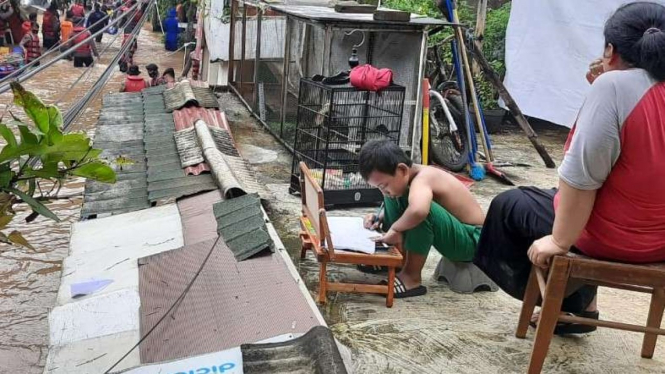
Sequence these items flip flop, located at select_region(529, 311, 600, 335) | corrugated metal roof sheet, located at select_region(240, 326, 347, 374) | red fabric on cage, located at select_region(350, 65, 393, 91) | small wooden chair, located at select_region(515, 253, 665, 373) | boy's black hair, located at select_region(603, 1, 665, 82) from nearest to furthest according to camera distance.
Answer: boy's black hair, located at select_region(603, 1, 665, 82), corrugated metal roof sheet, located at select_region(240, 326, 347, 374), small wooden chair, located at select_region(515, 253, 665, 373), flip flop, located at select_region(529, 311, 600, 335), red fabric on cage, located at select_region(350, 65, 393, 91)

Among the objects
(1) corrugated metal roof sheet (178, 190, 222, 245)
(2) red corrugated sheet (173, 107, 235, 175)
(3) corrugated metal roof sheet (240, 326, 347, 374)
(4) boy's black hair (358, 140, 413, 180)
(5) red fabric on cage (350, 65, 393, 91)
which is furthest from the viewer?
(2) red corrugated sheet (173, 107, 235, 175)

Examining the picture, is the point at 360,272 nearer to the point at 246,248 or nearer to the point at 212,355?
the point at 246,248

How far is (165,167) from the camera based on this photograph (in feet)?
19.1

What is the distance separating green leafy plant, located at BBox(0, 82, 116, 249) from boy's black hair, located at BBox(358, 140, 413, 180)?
1845mm

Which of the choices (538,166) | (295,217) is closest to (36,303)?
(295,217)

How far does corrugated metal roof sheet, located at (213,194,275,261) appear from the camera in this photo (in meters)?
3.95

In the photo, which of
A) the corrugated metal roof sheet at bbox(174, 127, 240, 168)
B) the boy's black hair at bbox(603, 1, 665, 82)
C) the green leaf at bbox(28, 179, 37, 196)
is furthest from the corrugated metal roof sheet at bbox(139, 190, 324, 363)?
the boy's black hair at bbox(603, 1, 665, 82)

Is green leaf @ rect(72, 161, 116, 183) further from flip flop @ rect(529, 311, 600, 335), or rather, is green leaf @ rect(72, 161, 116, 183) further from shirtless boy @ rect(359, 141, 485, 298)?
flip flop @ rect(529, 311, 600, 335)

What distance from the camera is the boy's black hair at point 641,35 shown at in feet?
8.55

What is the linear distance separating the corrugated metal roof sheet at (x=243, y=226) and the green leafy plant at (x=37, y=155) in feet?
5.45

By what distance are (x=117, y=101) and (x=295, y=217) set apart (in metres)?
3.81

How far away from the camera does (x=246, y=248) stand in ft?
13.0

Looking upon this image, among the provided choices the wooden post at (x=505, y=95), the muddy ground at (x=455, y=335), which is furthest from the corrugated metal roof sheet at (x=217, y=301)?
the wooden post at (x=505, y=95)

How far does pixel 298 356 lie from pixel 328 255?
108 centimetres
